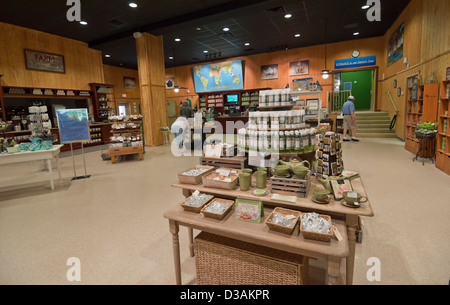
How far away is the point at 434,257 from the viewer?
2383 millimetres

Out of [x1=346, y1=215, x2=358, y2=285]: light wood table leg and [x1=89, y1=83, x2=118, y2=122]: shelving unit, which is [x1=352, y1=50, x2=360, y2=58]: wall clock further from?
[x1=346, y1=215, x2=358, y2=285]: light wood table leg

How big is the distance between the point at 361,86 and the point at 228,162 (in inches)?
492

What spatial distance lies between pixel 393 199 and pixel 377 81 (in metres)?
10.5

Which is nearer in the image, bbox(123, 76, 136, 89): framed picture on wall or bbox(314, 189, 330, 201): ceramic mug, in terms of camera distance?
bbox(314, 189, 330, 201): ceramic mug

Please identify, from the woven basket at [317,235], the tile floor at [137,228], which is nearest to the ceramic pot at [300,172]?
the woven basket at [317,235]

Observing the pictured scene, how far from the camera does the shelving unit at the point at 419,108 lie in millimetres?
6238

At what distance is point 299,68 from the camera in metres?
13.5

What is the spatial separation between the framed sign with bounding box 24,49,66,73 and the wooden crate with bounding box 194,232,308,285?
34.9ft

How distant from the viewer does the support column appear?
31.4 feet

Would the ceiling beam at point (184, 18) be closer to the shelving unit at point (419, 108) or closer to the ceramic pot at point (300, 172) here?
the shelving unit at point (419, 108)

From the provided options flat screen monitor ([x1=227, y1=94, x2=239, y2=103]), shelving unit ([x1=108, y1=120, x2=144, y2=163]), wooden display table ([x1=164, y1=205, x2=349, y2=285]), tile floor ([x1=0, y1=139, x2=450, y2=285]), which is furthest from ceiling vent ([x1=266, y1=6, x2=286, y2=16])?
wooden display table ([x1=164, y1=205, x2=349, y2=285])

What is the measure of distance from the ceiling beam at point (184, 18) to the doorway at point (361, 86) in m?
7.79

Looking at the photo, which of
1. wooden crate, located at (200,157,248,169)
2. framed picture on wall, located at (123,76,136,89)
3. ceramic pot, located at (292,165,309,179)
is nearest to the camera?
ceramic pot, located at (292,165,309,179)
